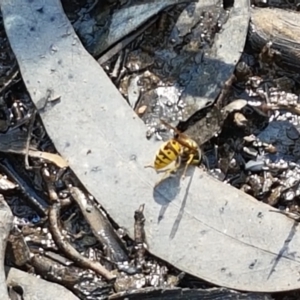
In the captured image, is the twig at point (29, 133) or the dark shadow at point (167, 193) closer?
the dark shadow at point (167, 193)

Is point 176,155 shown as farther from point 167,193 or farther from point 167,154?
point 167,193

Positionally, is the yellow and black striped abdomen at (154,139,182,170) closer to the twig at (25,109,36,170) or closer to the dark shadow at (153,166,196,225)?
the dark shadow at (153,166,196,225)

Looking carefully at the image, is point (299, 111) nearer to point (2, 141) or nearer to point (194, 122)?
point (194, 122)

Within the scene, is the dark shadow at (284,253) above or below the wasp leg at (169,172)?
below

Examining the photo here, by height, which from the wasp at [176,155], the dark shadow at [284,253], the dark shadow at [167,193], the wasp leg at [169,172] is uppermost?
the wasp at [176,155]

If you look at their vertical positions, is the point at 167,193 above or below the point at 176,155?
below

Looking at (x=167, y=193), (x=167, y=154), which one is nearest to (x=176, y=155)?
(x=167, y=154)

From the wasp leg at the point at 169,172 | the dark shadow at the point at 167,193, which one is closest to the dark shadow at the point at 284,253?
the dark shadow at the point at 167,193

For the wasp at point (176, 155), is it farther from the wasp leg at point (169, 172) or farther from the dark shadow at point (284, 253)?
the dark shadow at point (284, 253)
